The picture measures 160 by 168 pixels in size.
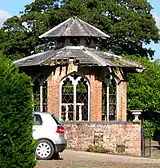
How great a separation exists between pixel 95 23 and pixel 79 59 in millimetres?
23551

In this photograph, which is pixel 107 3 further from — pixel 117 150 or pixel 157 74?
pixel 117 150

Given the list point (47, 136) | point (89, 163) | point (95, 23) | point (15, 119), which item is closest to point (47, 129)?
point (47, 136)

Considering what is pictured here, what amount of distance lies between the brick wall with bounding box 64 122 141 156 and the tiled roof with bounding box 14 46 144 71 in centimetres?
312

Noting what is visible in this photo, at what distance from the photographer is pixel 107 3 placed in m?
55.4

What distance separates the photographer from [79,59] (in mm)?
31219

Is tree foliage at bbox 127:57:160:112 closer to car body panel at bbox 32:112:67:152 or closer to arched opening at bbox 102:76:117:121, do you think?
arched opening at bbox 102:76:117:121

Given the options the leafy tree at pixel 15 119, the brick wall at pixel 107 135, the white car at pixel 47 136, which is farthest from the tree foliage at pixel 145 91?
the leafy tree at pixel 15 119

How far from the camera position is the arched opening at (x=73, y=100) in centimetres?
3181

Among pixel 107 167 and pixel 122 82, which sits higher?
pixel 122 82

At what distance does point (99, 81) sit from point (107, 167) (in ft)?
35.4

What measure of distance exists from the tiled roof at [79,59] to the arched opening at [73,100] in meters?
0.97

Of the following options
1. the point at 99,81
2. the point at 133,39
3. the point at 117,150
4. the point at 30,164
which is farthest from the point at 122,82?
the point at 133,39

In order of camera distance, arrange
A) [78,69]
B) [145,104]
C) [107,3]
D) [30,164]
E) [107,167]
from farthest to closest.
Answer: [107,3] → [145,104] → [78,69] → [107,167] → [30,164]

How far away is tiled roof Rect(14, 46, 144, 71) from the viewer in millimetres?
31062
